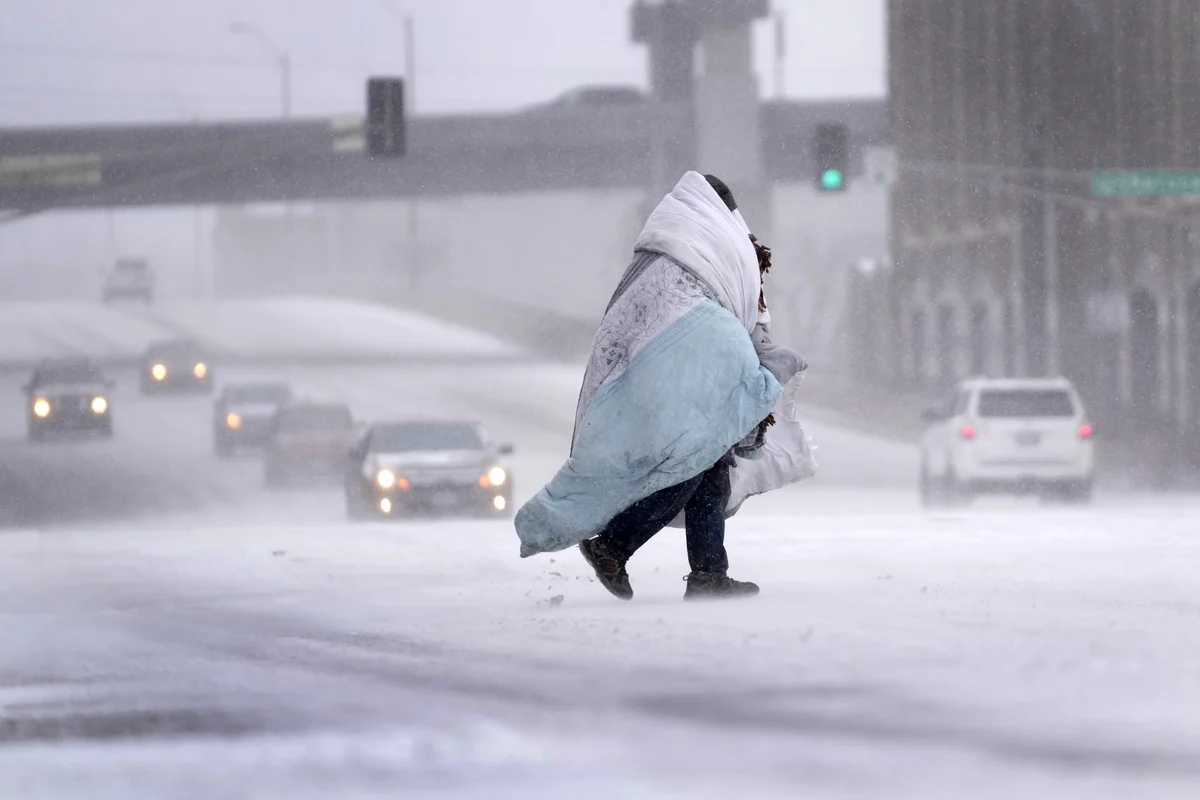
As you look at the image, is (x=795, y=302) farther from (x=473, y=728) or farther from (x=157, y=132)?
(x=473, y=728)

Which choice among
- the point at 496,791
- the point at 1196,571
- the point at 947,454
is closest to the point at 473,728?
the point at 496,791

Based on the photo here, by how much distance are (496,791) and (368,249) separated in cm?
13472

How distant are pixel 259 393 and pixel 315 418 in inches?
232

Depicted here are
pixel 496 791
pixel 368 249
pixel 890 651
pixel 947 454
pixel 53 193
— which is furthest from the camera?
pixel 368 249

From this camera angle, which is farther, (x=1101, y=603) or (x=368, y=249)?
(x=368, y=249)

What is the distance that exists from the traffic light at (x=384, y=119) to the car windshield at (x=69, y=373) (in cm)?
1537

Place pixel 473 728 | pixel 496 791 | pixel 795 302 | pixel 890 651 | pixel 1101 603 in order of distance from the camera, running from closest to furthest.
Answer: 1. pixel 496 791
2. pixel 473 728
3. pixel 890 651
4. pixel 1101 603
5. pixel 795 302

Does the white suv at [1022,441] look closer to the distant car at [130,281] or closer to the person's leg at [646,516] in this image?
the person's leg at [646,516]

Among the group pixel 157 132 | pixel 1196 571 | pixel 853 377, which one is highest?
pixel 157 132

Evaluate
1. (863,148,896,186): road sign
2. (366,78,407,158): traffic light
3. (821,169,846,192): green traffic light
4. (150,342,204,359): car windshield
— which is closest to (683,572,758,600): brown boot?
(366,78,407,158): traffic light

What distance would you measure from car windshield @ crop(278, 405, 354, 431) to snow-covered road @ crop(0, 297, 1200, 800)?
1961 cm

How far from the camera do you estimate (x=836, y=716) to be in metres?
4.50

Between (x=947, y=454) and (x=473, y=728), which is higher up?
(x=473, y=728)

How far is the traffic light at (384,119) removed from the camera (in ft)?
83.4
